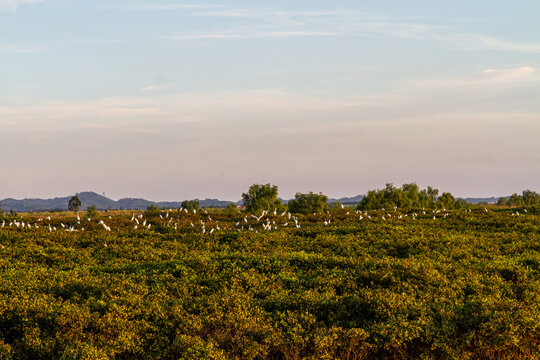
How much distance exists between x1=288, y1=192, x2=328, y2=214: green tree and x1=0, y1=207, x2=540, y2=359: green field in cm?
7028

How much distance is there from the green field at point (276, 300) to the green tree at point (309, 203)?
70.3m

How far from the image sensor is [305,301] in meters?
14.7

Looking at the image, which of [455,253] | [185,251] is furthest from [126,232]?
[455,253]

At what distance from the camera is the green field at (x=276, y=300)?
11883 millimetres

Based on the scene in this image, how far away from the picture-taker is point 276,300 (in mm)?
14898

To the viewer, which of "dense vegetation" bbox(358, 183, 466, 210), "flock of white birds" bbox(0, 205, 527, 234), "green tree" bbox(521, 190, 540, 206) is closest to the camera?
"flock of white birds" bbox(0, 205, 527, 234)

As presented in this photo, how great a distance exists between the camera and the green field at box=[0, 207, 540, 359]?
39.0ft

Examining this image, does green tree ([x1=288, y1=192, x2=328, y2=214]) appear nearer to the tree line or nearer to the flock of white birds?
the tree line

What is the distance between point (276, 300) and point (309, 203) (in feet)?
280

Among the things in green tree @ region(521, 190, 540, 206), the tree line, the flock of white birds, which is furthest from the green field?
green tree @ region(521, 190, 540, 206)

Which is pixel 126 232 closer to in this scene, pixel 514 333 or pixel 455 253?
pixel 455 253

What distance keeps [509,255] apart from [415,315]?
12.2 m

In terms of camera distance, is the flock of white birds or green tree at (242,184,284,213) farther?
green tree at (242,184,284,213)

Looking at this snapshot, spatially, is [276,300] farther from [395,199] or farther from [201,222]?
[395,199]
